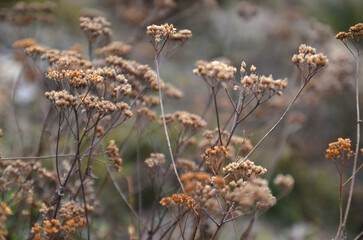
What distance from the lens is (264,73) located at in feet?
20.4

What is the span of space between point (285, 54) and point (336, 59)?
305cm

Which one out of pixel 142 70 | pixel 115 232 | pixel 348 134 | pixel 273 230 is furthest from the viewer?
pixel 348 134

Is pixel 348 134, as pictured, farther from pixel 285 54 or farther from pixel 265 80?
pixel 265 80

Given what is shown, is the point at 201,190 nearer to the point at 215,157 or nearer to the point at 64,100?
the point at 215,157

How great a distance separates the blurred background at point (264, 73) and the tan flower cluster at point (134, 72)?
27 centimetres

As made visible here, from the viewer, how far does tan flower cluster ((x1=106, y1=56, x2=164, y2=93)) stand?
98.4 inches

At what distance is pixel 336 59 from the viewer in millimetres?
4238

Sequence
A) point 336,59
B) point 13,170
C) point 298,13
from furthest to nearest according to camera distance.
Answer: point 298,13
point 336,59
point 13,170

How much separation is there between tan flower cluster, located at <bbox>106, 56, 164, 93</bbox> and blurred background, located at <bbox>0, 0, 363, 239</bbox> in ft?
0.88

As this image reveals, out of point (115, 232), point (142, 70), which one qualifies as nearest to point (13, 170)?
point (142, 70)

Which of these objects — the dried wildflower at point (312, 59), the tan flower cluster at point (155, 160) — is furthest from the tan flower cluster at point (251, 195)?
the tan flower cluster at point (155, 160)

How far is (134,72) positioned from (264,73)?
4132mm

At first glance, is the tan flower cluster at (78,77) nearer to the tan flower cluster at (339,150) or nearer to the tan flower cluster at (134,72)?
the tan flower cluster at (134,72)

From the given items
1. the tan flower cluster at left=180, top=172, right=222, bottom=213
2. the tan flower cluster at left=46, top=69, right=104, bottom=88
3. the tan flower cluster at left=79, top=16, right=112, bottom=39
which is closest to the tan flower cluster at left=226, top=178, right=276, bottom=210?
the tan flower cluster at left=180, top=172, right=222, bottom=213
